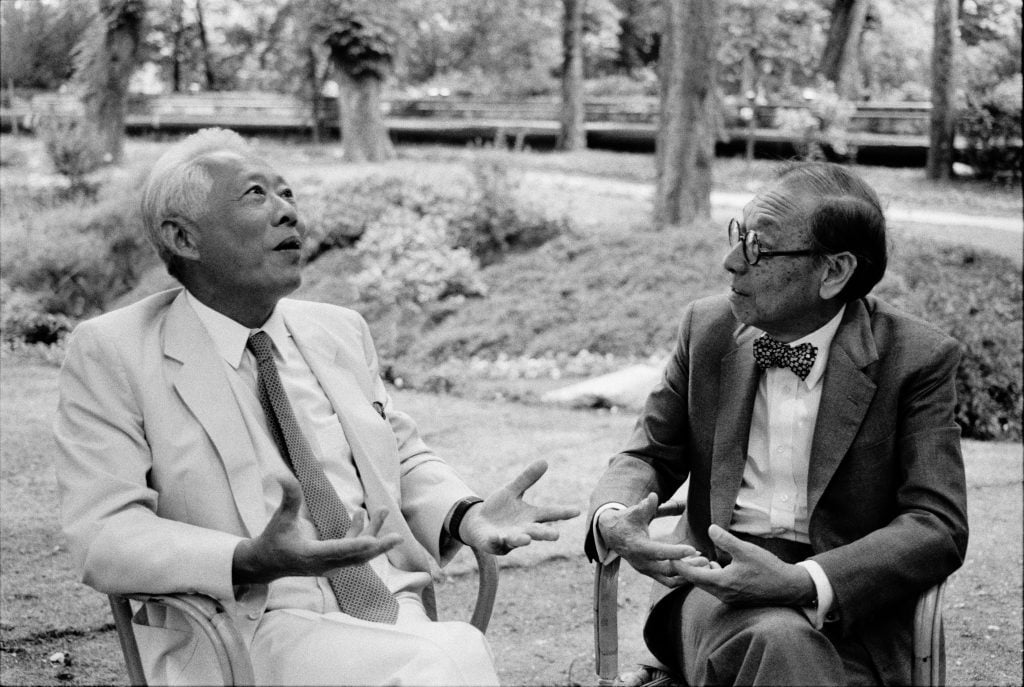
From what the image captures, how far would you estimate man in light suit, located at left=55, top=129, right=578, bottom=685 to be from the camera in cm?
246

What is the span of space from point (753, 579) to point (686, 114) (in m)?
8.93

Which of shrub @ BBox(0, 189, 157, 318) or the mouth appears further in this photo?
shrub @ BBox(0, 189, 157, 318)

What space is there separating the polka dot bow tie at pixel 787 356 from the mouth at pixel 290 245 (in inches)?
46.3

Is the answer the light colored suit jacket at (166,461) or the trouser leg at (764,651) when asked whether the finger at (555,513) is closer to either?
the light colored suit jacket at (166,461)

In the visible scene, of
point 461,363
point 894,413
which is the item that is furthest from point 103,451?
point 461,363

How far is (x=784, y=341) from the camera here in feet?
9.93

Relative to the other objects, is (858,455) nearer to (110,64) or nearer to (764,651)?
(764,651)

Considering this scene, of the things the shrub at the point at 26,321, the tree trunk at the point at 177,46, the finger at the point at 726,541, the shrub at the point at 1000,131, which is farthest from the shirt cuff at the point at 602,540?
the shrub at the point at 1000,131

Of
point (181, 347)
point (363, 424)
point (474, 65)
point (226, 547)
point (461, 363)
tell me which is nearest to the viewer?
point (226, 547)

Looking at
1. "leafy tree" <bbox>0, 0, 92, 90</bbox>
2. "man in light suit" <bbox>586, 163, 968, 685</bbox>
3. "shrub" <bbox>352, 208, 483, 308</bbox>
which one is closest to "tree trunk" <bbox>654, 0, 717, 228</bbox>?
"shrub" <bbox>352, 208, 483, 308</bbox>

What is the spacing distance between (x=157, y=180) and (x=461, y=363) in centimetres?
644

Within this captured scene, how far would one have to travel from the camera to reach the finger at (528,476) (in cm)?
275

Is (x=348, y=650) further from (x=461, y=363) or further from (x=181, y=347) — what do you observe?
(x=461, y=363)

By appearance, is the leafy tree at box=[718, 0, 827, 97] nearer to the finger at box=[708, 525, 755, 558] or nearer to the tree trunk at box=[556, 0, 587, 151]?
the tree trunk at box=[556, 0, 587, 151]
